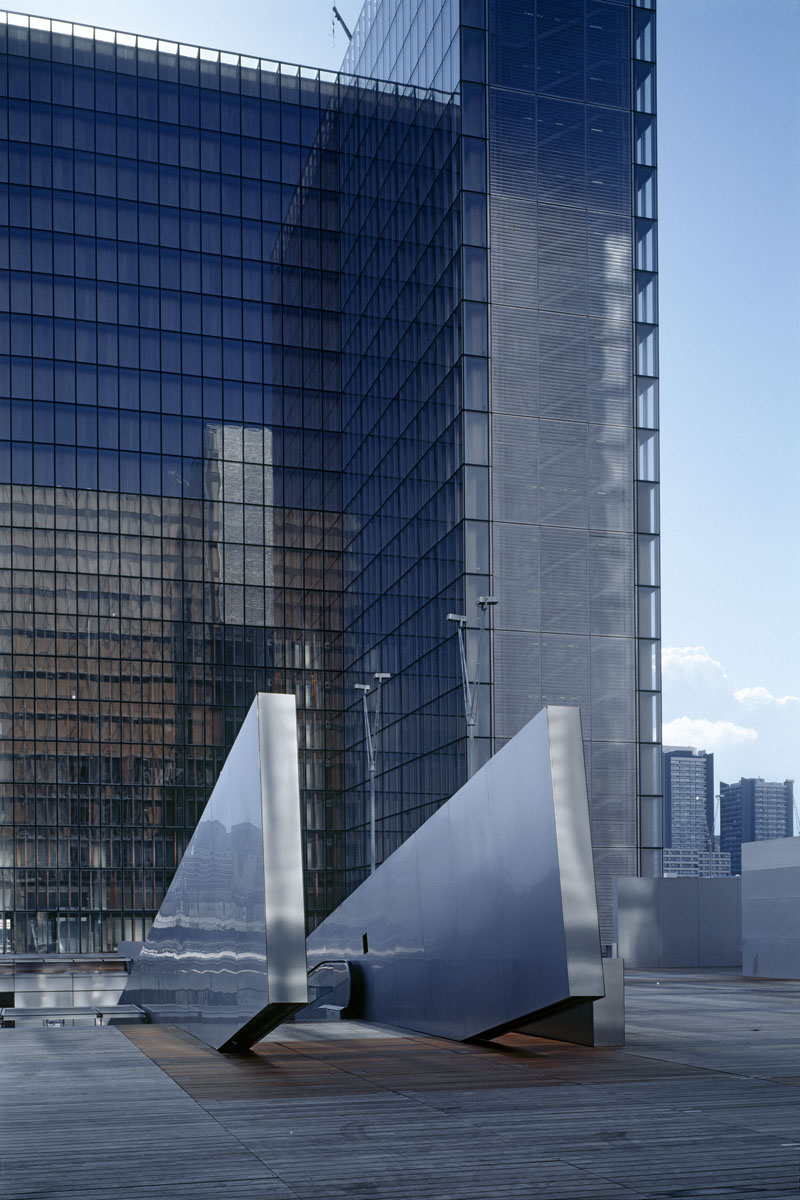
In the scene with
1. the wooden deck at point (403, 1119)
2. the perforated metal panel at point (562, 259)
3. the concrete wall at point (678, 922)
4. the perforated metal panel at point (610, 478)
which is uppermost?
the perforated metal panel at point (562, 259)

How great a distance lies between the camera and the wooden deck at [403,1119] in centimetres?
735

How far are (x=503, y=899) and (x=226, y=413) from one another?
60096 millimetres

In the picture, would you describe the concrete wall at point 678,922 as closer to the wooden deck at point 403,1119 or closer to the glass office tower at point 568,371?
the glass office tower at point 568,371

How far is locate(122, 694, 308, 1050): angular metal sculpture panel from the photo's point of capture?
39.6 ft

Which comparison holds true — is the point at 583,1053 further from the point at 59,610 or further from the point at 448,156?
the point at 59,610

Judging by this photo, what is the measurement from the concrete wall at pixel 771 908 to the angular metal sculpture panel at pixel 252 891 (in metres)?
18.0

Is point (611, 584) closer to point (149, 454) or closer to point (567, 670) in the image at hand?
point (567, 670)

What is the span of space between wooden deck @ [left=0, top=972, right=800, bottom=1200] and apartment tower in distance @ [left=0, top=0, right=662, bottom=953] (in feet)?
125

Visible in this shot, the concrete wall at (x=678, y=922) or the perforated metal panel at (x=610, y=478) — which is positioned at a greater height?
the perforated metal panel at (x=610, y=478)

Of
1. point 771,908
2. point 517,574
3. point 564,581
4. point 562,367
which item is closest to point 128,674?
point 517,574

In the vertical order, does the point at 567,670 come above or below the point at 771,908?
above

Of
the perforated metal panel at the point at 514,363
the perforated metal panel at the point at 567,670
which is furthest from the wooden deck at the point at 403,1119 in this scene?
the perforated metal panel at the point at 514,363

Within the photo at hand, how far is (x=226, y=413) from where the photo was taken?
7100 cm

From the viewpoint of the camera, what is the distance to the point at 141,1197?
7.02 meters
